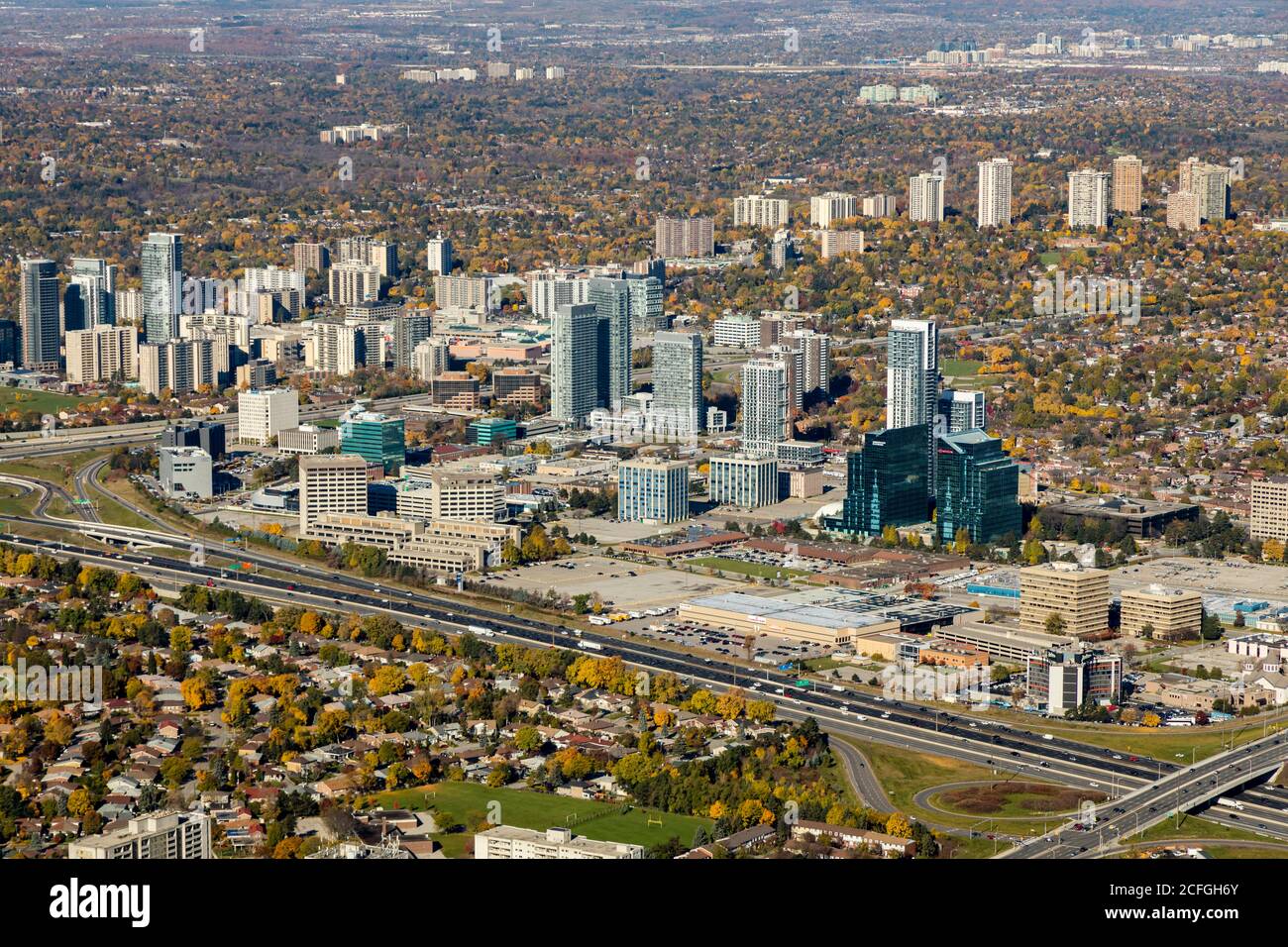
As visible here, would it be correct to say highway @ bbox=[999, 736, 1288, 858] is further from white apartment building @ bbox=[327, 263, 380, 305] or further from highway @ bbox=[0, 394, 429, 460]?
white apartment building @ bbox=[327, 263, 380, 305]

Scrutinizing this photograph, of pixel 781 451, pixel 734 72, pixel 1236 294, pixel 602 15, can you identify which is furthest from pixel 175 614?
pixel 602 15

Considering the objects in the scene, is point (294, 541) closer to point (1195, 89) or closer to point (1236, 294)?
point (1236, 294)

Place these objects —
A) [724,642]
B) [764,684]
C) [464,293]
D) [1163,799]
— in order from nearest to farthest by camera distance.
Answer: [1163,799] < [764,684] < [724,642] < [464,293]

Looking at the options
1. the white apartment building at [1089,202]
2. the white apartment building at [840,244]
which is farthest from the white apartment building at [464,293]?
the white apartment building at [1089,202]

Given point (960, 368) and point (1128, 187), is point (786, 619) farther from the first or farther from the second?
point (1128, 187)

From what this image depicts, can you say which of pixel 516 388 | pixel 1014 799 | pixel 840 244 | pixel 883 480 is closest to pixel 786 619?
pixel 883 480

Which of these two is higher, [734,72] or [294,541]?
[734,72]
